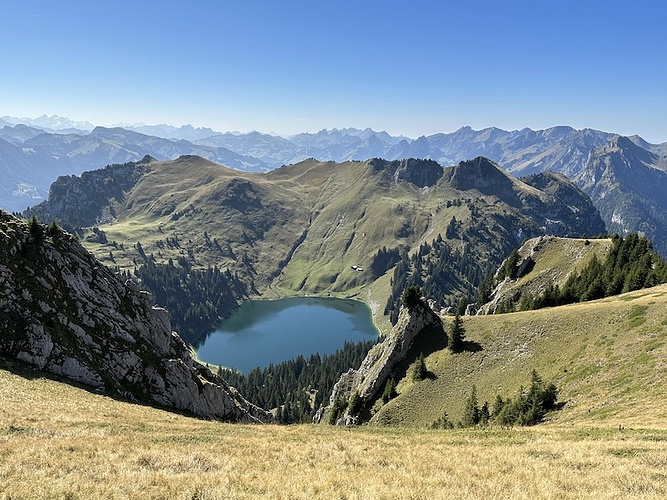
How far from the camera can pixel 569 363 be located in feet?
186

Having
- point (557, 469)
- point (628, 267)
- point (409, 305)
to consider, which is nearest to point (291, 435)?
point (557, 469)

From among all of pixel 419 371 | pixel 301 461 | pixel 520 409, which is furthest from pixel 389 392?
pixel 301 461

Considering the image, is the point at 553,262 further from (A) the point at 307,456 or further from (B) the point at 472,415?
(A) the point at 307,456

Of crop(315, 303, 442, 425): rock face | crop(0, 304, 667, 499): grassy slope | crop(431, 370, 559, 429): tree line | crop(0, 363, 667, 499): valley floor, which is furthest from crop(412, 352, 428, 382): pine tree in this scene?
crop(0, 363, 667, 499): valley floor

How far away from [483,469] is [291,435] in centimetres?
1635

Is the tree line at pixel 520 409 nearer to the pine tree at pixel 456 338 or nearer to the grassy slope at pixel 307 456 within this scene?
the grassy slope at pixel 307 456

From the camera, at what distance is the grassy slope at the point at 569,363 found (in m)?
40.1

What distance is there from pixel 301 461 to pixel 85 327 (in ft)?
127

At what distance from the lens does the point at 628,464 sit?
19781 mm

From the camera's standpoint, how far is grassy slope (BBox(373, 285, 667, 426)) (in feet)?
132

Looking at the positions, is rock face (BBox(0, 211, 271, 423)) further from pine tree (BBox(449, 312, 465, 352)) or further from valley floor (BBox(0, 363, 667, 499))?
pine tree (BBox(449, 312, 465, 352))

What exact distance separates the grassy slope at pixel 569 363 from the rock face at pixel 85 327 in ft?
121

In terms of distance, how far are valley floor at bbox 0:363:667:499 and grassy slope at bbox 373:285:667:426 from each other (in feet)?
36.2

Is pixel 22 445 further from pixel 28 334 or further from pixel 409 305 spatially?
pixel 409 305
